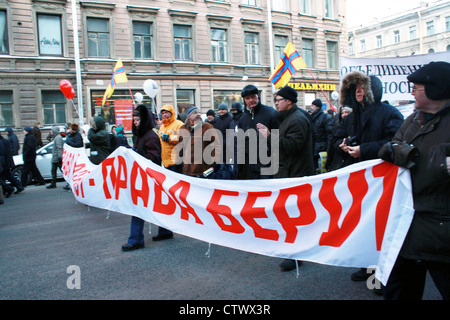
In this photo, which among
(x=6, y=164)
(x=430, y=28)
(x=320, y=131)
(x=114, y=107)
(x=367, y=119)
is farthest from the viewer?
(x=430, y=28)

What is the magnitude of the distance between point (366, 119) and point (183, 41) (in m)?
21.1

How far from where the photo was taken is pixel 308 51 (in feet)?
94.8

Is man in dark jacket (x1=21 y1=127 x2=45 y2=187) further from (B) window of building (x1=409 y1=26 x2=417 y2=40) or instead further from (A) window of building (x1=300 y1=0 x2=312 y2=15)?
(B) window of building (x1=409 y1=26 x2=417 y2=40)

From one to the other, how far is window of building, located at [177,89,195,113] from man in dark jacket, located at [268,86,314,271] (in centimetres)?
1881

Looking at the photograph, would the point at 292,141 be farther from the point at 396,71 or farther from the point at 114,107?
the point at 114,107

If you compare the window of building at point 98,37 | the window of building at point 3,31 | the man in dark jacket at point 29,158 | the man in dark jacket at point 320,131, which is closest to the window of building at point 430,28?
the window of building at point 98,37

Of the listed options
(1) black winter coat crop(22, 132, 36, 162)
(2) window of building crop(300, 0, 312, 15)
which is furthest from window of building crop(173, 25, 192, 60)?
(1) black winter coat crop(22, 132, 36, 162)

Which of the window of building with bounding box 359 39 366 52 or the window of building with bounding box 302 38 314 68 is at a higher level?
the window of building with bounding box 359 39 366 52

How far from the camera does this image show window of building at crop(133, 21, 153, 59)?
70.5 feet

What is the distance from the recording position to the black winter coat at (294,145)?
4004 mm

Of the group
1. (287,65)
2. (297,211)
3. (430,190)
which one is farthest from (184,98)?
(430,190)

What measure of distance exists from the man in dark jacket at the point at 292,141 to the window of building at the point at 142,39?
19.1 metres

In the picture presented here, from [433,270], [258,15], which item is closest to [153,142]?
[433,270]

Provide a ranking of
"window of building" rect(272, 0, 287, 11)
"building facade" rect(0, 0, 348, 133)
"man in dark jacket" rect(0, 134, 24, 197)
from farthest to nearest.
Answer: "window of building" rect(272, 0, 287, 11) < "building facade" rect(0, 0, 348, 133) < "man in dark jacket" rect(0, 134, 24, 197)
